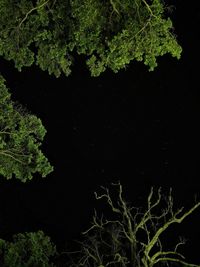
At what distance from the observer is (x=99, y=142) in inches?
1449

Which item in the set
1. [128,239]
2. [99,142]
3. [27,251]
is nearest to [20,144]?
[27,251]

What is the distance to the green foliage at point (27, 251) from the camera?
1106cm

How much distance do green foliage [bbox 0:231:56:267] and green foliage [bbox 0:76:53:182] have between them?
7.43 feet

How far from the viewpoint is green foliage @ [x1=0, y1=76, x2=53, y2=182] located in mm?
9023

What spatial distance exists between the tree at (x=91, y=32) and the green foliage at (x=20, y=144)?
36.2 inches

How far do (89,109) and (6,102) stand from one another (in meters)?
25.7

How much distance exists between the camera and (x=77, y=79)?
33.2 metres

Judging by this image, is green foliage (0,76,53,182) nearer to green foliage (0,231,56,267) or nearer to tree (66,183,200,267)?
tree (66,183,200,267)

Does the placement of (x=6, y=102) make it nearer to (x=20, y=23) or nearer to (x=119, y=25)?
(x=20, y=23)

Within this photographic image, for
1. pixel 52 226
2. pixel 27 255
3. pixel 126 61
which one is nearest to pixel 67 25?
pixel 126 61

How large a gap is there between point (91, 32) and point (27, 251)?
5052mm

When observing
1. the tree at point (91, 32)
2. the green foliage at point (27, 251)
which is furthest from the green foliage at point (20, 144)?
the green foliage at point (27, 251)

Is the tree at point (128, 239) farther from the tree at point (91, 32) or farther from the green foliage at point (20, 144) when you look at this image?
the tree at point (91, 32)

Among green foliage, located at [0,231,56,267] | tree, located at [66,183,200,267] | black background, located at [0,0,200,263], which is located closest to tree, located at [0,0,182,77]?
tree, located at [66,183,200,267]
